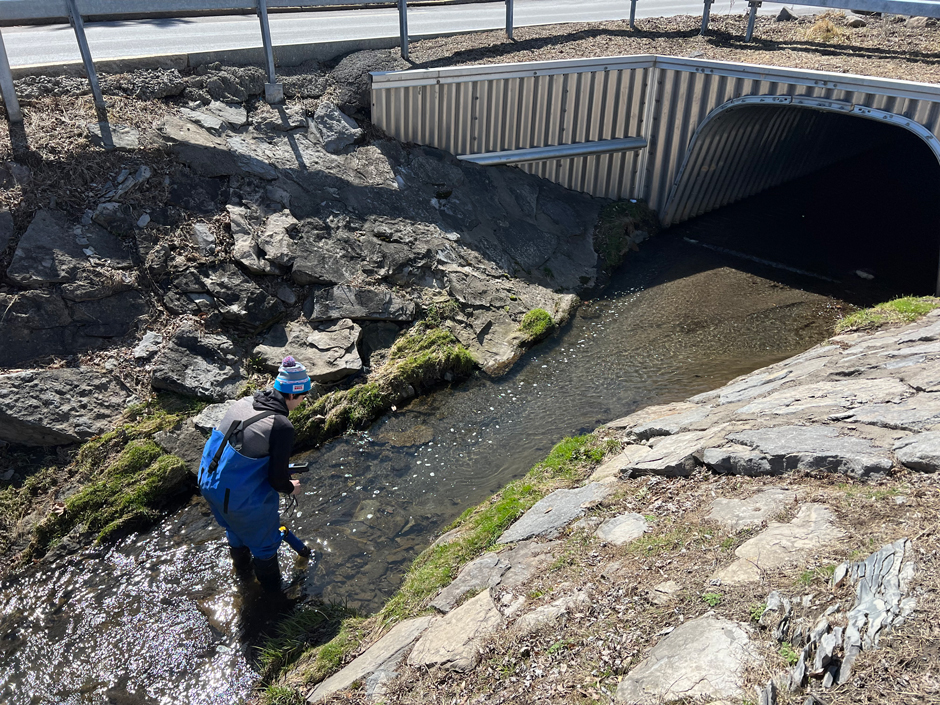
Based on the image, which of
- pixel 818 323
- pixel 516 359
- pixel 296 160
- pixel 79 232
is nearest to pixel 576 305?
pixel 516 359

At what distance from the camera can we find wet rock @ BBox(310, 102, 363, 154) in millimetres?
12182

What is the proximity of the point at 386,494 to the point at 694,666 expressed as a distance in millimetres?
4838

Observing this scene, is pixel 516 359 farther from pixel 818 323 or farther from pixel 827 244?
pixel 827 244

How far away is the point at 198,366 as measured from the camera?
8914 millimetres

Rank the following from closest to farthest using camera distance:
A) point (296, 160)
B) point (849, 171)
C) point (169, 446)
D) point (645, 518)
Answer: point (645, 518) < point (169, 446) < point (296, 160) < point (849, 171)

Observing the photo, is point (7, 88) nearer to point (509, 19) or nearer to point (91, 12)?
point (91, 12)

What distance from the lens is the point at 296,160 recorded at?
38.1ft

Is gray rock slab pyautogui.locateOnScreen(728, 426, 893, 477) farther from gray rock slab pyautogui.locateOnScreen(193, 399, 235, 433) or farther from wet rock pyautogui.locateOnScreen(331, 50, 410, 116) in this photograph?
wet rock pyautogui.locateOnScreen(331, 50, 410, 116)

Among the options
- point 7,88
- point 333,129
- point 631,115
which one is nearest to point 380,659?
point 7,88

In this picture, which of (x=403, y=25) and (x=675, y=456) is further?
(x=403, y=25)

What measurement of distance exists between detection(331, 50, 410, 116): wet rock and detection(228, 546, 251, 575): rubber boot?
8799 millimetres

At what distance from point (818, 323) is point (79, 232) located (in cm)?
1158

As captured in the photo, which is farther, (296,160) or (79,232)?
(296,160)

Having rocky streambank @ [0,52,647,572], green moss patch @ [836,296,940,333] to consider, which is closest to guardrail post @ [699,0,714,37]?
rocky streambank @ [0,52,647,572]
